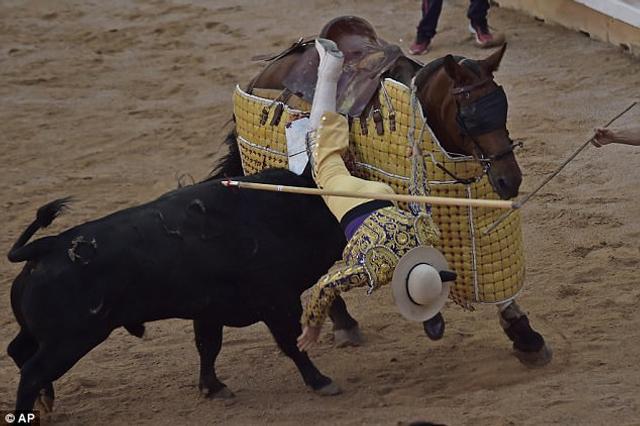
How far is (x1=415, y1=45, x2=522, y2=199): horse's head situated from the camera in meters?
4.73

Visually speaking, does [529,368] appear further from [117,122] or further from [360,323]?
[117,122]

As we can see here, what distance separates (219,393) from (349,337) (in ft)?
2.42

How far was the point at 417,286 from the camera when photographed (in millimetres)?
4492

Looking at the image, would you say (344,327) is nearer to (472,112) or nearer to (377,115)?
(377,115)

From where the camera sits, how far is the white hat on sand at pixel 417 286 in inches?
177

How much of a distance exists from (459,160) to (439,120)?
0.18 metres

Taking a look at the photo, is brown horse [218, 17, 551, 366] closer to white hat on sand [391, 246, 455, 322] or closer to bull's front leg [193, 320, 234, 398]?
white hat on sand [391, 246, 455, 322]

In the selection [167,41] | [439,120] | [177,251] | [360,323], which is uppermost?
[439,120]

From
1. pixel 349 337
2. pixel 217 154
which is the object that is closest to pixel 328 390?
pixel 349 337

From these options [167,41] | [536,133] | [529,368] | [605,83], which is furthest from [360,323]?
[167,41]

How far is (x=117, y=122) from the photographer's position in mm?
9352

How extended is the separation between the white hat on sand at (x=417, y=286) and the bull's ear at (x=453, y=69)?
26.5 inches

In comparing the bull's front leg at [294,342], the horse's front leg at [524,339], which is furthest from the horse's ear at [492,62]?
the bull's front leg at [294,342]

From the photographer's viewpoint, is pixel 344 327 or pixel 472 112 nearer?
pixel 472 112
